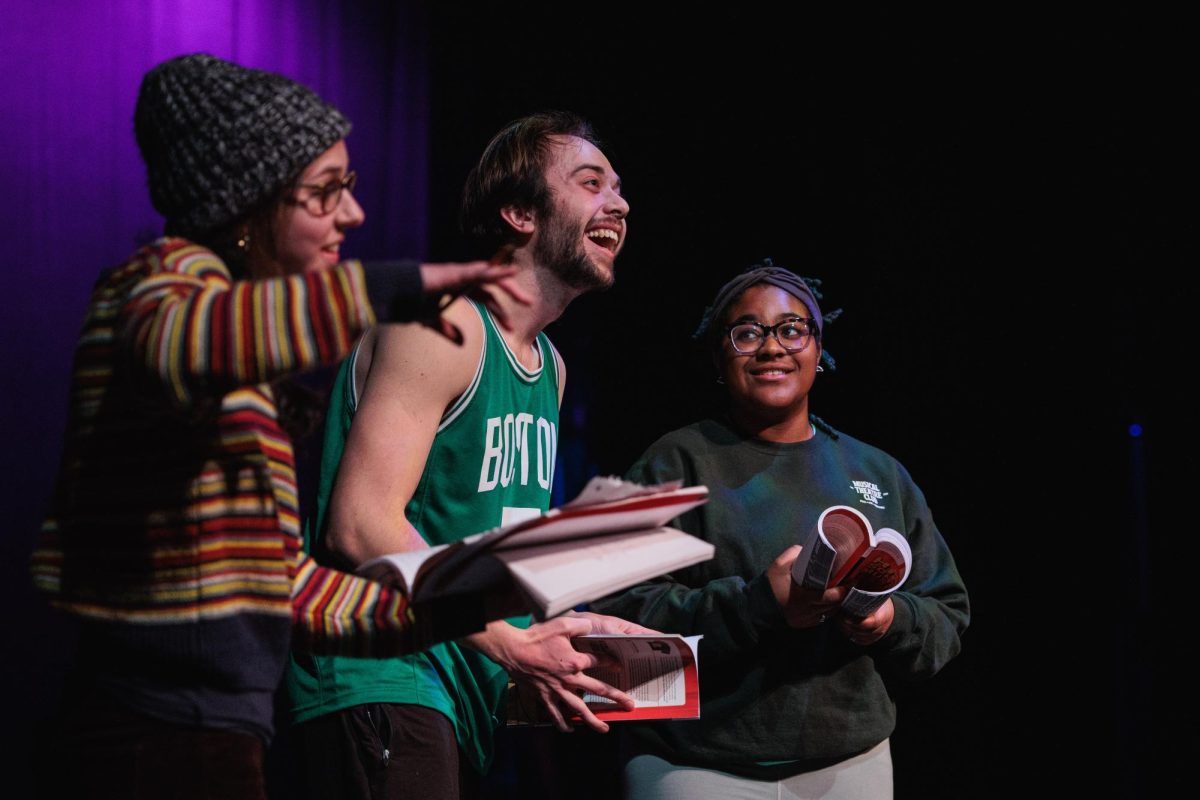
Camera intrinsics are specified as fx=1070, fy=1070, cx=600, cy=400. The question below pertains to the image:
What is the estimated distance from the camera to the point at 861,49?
11.5ft

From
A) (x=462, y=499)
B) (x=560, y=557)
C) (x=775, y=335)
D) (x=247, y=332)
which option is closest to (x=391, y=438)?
(x=462, y=499)

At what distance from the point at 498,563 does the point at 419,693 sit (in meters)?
0.63

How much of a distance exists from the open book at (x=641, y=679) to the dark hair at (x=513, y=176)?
844 mm

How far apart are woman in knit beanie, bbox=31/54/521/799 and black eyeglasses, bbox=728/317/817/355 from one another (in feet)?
4.54

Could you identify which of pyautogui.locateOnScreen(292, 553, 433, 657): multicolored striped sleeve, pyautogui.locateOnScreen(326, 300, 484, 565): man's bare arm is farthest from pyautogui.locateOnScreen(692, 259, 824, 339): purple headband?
pyautogui.locateOnScreen(292, 553, 433, 657): multicolored striped sleeve

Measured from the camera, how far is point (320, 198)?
1088 mm

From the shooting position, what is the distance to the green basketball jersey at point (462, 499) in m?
1.61

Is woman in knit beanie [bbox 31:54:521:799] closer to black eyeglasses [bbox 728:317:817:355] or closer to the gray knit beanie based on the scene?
the gray knit beanie

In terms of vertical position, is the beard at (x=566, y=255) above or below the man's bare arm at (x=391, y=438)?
above

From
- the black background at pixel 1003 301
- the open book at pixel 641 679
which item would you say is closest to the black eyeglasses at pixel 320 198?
the open book at pixel 641 679

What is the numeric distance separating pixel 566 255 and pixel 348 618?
105cm

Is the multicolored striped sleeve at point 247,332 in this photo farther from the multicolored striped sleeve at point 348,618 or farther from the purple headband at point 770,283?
the purple headband at point 770,283

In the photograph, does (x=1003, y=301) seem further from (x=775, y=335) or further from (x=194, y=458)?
(x=194, y=458)

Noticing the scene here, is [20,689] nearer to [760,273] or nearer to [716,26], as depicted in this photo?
[760,273]
